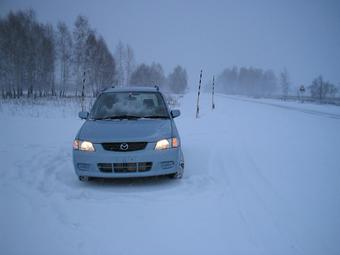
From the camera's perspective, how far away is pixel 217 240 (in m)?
3.04

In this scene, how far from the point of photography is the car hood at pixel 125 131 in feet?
14.0

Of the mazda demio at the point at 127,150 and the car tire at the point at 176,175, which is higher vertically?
the mazda demio at the point at 127,150

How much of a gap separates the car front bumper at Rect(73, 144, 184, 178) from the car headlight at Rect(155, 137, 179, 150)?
6 centimetres

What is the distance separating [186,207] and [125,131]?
1.60 m

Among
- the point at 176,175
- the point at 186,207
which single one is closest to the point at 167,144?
the point at 176,175

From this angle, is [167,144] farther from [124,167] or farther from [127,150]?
[124,167]

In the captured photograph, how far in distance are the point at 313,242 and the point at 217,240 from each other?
A: 1.09 m

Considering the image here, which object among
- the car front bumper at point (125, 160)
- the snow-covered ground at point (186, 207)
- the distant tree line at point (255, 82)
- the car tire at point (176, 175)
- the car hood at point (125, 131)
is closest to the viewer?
the snow-covered ground at point (186, 207)

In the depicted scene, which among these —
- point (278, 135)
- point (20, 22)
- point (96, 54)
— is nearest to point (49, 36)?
point (20, 22)

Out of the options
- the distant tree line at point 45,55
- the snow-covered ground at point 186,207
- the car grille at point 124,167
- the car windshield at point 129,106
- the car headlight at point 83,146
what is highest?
the distant tree line at point 45,55

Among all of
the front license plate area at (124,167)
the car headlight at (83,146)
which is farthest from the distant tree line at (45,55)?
the front license plate area at (124,167)

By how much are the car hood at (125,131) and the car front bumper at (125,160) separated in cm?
18

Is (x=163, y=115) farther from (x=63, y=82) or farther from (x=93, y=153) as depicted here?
(x=63, y=82)

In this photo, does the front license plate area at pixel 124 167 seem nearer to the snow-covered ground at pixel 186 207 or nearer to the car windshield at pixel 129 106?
the snow-covered ground at pixel 186 207
